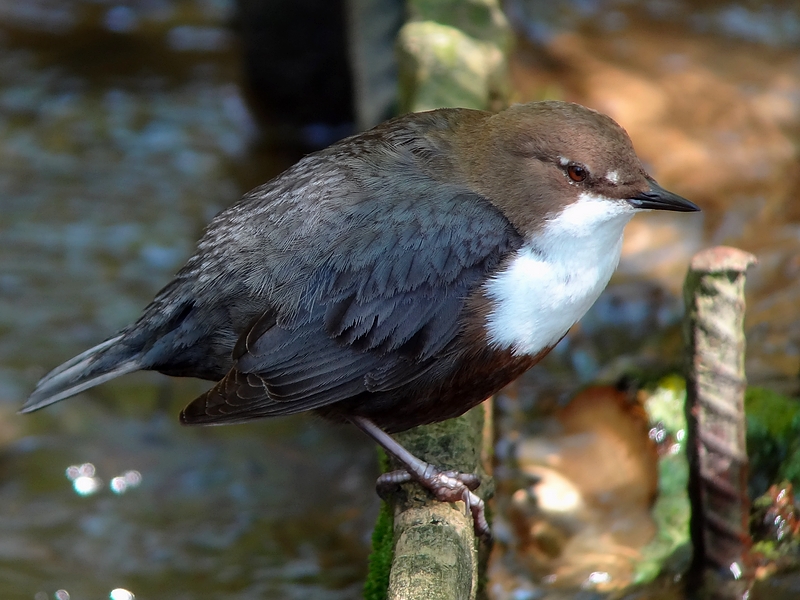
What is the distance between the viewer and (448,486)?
2654mm

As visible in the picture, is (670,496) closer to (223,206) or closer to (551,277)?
(551,277)

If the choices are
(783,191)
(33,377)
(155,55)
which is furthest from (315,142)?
(783,191)

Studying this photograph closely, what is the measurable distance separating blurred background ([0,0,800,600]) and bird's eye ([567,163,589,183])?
1528 millimetres

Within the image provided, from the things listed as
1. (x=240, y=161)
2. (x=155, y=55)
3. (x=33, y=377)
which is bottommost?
(x=33, y=377)

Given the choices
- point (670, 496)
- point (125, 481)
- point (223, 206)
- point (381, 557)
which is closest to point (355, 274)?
point (381, 557)

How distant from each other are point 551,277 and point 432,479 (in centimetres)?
65

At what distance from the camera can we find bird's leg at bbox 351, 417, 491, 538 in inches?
104

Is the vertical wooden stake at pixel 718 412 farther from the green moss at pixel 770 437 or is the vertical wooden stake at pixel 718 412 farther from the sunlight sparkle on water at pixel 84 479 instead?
the sunlight sparkle on water at pixel 84 479

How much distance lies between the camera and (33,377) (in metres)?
4.95

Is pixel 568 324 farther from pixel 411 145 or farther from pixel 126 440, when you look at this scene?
pixel 126 440

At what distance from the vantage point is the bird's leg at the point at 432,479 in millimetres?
2654

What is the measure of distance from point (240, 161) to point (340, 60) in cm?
98

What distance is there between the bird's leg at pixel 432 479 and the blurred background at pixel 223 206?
3.06 ft

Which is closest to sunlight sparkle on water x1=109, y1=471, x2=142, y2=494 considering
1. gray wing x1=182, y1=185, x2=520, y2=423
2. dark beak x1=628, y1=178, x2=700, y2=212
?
gray wing x1=182, y1=185, x2=520, y2=423
